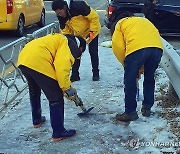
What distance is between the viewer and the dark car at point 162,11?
11719 millimetres

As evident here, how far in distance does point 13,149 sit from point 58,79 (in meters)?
0.88

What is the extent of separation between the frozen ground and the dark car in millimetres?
5487

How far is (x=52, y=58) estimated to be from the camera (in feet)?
15.3

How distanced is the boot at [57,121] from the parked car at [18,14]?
7.58 meters

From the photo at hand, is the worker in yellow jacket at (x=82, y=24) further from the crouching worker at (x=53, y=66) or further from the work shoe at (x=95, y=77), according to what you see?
the crouching worker at (x=53, y=66)

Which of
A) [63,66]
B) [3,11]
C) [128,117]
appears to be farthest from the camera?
[3,11]

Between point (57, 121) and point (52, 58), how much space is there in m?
0.70

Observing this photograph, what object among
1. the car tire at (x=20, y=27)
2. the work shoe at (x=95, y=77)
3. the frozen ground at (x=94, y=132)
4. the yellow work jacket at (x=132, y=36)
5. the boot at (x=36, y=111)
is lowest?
the car tire at (x=20, y=27)

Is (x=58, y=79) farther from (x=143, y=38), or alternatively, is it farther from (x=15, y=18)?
(x=15, y=18)

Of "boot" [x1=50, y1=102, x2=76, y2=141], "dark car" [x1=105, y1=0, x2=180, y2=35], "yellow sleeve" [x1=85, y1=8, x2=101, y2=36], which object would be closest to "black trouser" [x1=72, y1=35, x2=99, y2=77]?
"yellow sleeve" [x1=85, y1=8, x2=101, y2=36]

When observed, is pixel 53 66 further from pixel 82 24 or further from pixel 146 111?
pixel 82 24

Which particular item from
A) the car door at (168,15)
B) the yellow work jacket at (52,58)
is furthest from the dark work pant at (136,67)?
the car door at (168,15)

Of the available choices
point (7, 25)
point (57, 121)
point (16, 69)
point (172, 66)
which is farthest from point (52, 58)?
point (7, 25)

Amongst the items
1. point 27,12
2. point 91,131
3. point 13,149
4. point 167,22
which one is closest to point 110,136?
point 91,131
